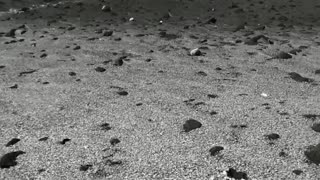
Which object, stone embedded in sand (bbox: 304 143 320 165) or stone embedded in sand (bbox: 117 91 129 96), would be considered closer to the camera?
stone embedded in sand (bbox: 304 143 320 165)

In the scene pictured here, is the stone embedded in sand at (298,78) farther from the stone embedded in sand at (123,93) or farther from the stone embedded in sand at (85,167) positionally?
the stone embedded in sand at (85,167)

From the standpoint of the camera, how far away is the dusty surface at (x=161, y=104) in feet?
10.5

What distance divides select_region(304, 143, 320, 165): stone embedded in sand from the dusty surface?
0.04 ft

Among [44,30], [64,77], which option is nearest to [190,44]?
[64,77]

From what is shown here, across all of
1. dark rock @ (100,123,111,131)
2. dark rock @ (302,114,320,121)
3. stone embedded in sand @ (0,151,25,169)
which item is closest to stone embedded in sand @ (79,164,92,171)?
stone embedded in sand @ (0,151,25,169)

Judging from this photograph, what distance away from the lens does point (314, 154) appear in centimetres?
310

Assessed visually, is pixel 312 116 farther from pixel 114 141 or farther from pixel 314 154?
pixel 114 141

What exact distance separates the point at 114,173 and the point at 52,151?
0.72 meters

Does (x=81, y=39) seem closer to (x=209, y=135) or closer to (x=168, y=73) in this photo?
(x=168, y=73)

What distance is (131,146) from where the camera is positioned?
3.53 m

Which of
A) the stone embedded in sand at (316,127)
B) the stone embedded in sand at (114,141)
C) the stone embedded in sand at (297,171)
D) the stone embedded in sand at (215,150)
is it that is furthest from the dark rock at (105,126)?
the stone embedded in sand at (316,127)

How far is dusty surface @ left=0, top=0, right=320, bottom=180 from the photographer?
320cm

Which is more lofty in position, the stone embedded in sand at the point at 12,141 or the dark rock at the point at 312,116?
the stone embedded in sand at the point at 12,141

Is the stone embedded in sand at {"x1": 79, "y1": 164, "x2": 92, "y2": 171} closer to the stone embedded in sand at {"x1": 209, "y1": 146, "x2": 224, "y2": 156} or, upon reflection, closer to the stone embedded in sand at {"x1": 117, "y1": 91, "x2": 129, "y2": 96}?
the stone embedded in sand at {"x1": 209, "y1": 146, "x2": 224, "y2": 156}
